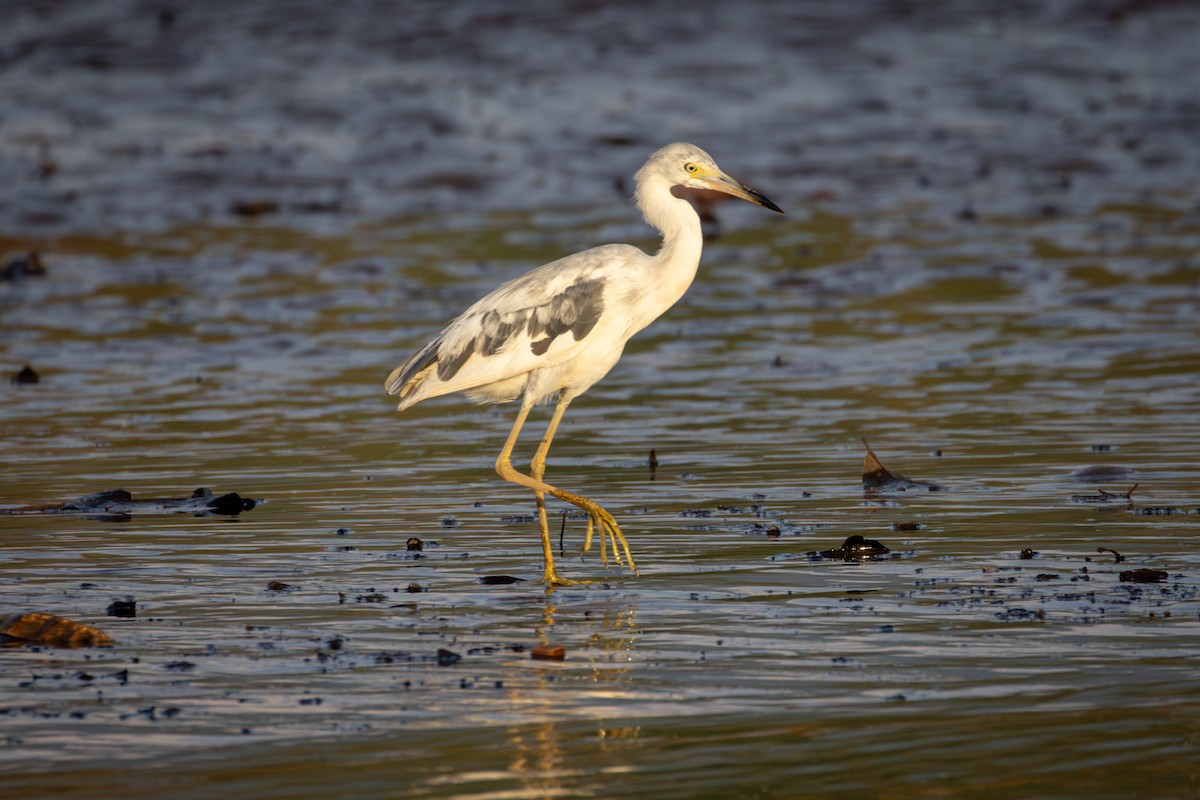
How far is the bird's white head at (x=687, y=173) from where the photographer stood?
938cm

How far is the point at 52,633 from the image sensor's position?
21.9 ft

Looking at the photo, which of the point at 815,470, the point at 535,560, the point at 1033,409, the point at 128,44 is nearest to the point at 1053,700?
the point at 535,560

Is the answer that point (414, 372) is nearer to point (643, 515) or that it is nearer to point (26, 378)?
point (643, 515)

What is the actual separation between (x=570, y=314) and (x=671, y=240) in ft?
2.12

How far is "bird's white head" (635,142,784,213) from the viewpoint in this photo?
9.38 meters

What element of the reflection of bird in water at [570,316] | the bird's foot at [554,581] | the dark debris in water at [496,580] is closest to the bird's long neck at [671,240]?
the reflection of bird in water at [570,316]

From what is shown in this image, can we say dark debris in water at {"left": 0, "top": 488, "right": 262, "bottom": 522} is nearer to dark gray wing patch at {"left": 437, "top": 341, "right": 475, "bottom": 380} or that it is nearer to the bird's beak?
dark gray wing patch at {"left": 437, "top": 341, "right": 475, "bottom": 380}

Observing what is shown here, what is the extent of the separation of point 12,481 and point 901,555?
509 centimetres

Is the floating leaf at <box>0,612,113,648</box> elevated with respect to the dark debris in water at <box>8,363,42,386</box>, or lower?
lower

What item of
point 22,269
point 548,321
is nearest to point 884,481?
point 548,321

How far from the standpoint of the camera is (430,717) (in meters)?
5.78

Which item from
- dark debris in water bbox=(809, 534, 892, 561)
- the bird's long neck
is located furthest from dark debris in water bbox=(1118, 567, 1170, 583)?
the bird's long neck

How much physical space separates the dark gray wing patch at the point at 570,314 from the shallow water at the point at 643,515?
974mm

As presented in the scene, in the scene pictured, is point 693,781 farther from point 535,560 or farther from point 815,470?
point 815,470
